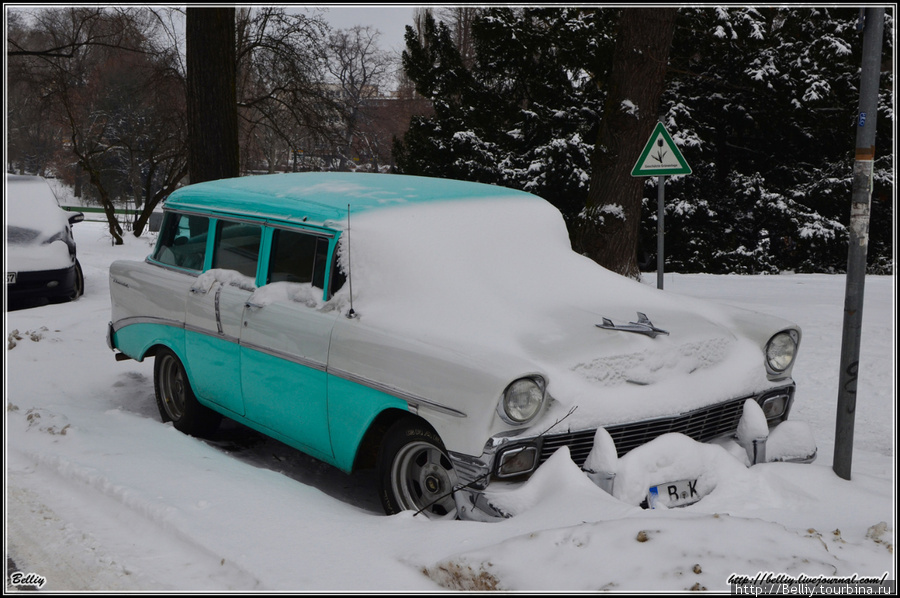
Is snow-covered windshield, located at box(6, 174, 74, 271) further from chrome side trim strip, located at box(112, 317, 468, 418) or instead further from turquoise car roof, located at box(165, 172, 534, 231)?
chrome side trim strip, located at box(112, 317, 468, 418)

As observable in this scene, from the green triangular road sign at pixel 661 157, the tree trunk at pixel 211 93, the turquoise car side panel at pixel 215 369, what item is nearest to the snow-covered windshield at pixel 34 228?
the tree trunk at pixel 211 93

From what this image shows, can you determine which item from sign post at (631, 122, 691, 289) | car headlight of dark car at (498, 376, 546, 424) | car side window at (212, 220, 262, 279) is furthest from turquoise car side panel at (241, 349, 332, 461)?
sign post at (631, 122, 691, 289)

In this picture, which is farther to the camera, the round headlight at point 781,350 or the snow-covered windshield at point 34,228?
the snow-covered windshield at point 34,228

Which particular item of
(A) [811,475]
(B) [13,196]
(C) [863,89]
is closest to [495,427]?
(A) [811,475]

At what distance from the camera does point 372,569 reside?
328cm

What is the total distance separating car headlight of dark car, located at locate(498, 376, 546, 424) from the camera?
3564mm

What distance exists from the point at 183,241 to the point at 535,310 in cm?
290

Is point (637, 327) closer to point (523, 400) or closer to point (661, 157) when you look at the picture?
point (523, 400)

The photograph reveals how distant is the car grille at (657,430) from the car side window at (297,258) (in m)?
1.66

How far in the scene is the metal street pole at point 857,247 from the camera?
4.23m

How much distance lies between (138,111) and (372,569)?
30.1 m

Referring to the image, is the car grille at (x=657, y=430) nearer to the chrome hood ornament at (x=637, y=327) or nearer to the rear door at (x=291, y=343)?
the chrome hood ornament at (x=637, y=327)

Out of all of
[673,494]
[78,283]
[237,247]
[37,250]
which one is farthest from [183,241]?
[78,283]

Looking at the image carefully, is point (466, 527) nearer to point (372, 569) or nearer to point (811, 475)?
point (372, 569)
